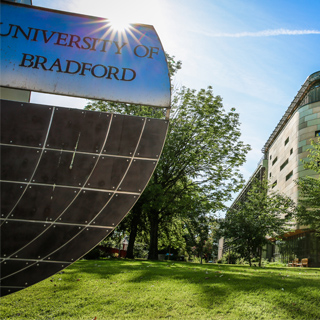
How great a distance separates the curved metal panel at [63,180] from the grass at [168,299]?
2691 mm

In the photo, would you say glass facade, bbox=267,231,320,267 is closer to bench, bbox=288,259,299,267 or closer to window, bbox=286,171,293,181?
bench, bbox=288,259,299,267

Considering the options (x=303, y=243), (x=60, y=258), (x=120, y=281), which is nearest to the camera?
(x=60, y=258)

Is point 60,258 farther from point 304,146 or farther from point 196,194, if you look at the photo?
point 304,146

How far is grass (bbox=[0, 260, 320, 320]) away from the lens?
6809mm

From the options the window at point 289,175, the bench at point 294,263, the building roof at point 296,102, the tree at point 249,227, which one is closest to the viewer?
the tree at point 249,227

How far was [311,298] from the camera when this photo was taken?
291 inches

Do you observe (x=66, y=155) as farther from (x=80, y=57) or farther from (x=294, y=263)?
(x=294, y=263)

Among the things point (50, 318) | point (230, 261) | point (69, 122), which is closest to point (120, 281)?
point (50, 318)

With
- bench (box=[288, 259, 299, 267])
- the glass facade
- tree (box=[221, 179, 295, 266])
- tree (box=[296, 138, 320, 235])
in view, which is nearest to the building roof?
the glass facade

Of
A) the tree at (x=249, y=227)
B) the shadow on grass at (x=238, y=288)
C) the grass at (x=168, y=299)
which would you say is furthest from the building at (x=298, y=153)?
the grass at (x=168, y=299)

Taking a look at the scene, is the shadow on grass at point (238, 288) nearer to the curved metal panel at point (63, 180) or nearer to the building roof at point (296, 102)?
the curved metal panel at point (63, 180)

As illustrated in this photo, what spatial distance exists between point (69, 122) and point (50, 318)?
4.46m

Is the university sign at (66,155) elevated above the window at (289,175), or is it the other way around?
the window at (289,175)

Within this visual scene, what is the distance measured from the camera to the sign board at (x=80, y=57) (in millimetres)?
4625
